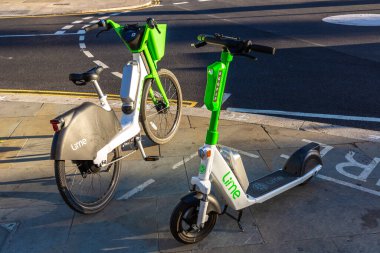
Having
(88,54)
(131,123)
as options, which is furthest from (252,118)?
(88,54)

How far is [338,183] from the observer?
459cm

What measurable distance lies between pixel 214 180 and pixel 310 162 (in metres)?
1.30

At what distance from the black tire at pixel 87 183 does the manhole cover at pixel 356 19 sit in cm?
1074

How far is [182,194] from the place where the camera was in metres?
4.48

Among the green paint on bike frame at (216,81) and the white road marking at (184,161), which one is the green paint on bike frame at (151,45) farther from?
the green paint on bike frame at (216,81)

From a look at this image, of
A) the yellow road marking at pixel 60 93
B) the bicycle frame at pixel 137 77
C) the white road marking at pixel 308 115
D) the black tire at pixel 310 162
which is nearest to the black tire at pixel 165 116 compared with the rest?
the bicycle frame at pixel 137 77

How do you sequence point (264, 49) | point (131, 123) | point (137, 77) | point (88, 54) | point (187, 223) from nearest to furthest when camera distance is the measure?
point (264, 49)
point (187, 223)
point (131, 123)
point (137, 77)
point (88, 54)

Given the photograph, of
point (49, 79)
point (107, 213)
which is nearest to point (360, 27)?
point (49, 79)

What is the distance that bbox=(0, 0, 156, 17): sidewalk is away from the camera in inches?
695

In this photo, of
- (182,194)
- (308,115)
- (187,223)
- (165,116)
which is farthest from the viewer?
(308,115)

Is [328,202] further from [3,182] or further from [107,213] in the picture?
[3,182]

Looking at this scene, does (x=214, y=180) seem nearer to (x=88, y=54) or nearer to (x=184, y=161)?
(x=184, y=161)

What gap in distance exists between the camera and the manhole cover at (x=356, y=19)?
43.0 feet

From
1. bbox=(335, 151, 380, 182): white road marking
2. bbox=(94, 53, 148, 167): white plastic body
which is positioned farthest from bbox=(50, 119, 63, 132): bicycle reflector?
bbox=(335, 151, 380, 182): white road marking
